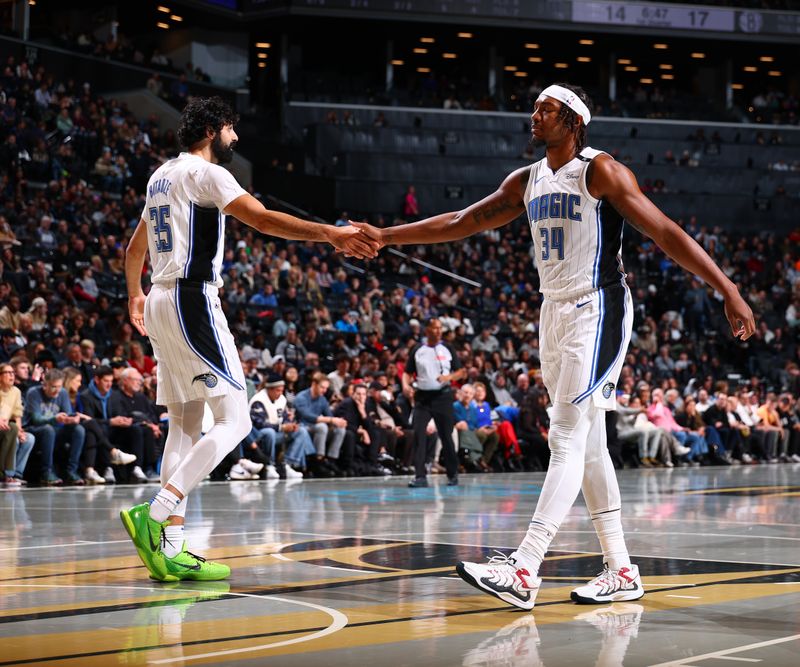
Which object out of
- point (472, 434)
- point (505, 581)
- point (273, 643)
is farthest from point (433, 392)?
point (273, 643)

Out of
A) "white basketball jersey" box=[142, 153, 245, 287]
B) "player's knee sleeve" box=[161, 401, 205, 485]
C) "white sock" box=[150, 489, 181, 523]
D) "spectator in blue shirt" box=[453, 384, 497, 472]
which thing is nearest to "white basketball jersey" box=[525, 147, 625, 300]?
"white basketball jersey" box=[142, 153, 245, 287]

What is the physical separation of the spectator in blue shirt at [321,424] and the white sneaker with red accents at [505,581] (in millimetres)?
10162

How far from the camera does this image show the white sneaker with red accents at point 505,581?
187 inches

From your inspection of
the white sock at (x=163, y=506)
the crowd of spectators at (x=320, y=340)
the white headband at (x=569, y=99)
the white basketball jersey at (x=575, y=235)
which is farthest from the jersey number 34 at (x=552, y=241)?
the crowd of spectators at (x=320, y=340)

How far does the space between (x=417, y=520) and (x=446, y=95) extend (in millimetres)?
30807

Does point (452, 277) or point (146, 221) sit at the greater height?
point (452, 277)

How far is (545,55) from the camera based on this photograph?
143 feet

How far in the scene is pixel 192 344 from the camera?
225 inches

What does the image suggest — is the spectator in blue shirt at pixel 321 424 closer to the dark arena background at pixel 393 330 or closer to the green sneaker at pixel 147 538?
the dark arena background at pixel 393 330

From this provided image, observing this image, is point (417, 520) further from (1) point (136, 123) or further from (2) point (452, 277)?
(1) point (136, 123)

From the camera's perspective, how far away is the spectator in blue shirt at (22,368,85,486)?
12531mm

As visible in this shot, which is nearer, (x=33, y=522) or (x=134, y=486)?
(x=33, y=522)

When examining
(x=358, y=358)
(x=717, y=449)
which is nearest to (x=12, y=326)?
(x=358, y=358)

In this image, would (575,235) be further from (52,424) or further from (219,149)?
(52,424)
